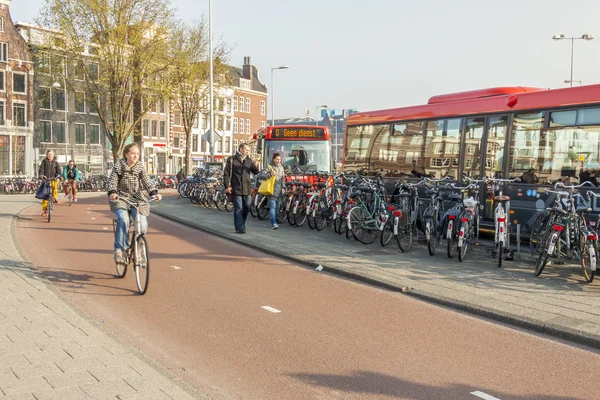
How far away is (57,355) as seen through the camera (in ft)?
14.5

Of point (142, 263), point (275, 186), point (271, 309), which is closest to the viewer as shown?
point (271, 309)

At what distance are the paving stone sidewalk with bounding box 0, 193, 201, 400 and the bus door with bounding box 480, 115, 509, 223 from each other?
8193 millimetres

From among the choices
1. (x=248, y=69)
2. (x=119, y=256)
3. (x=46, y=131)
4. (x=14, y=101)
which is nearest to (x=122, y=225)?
(x=119, y=256)

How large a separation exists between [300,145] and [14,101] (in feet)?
119

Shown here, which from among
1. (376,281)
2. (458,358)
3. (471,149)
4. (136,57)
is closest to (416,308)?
(376,281)

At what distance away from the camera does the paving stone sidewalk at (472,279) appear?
6000 mm

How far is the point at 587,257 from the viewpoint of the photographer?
764 centimetres

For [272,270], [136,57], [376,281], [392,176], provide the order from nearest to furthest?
1. [376,281]
2. [272,270]
3. [392,176]
4. [136,57]

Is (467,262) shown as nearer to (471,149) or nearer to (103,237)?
(471,149)

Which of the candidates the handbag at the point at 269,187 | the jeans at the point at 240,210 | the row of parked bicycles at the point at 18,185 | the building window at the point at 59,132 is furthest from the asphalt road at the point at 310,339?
the building window at the point at 59,132

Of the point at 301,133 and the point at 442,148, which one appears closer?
the point at 442,148

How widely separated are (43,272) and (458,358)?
593cm

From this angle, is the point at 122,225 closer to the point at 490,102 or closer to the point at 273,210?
the point at 273,210

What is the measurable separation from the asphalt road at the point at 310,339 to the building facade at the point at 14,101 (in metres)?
41.7
